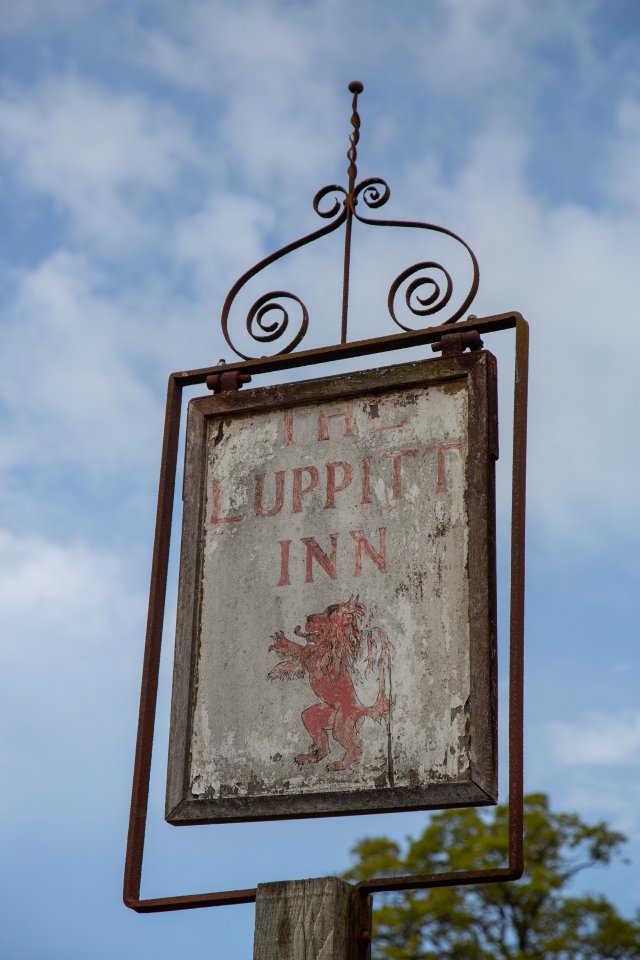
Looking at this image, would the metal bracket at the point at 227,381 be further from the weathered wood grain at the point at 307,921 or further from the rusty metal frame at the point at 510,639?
the weathered wood grain at the point at 307,921

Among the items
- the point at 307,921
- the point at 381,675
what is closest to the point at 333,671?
the point at 381,675

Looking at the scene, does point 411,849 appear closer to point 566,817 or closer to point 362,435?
point 566,817

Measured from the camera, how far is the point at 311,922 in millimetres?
3102

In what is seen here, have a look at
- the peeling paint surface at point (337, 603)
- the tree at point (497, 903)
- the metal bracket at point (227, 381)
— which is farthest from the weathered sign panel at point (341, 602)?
the tree at point (497, 903)

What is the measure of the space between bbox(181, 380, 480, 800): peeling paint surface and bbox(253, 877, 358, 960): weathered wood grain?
229mm

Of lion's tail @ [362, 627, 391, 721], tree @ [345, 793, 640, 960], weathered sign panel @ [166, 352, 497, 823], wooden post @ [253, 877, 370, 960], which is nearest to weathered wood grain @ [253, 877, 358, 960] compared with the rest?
wooden post @ [253, 877, 370, 960]

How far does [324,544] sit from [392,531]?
18 cm

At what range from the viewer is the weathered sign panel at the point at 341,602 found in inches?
125

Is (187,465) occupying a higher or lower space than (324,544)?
higher

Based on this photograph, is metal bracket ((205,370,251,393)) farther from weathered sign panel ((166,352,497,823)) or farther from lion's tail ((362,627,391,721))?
lion's tail ((362,627,391,721))

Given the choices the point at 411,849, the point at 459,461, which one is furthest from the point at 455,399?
the point at 411,849

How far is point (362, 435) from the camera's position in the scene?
357 centimetres

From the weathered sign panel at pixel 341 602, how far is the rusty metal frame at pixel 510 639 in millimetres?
62

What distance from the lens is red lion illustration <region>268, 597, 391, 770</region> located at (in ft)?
10.7
